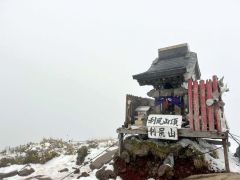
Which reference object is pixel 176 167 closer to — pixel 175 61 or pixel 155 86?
pixel 155 86

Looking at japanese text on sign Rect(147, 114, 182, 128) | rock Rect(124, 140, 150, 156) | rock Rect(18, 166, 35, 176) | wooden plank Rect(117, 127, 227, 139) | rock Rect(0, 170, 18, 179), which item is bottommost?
rock Rect(0, 170, 18, 179)

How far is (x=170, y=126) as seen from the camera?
34.8 ft

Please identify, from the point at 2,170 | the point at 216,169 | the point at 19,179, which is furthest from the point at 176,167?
the point at 2,170

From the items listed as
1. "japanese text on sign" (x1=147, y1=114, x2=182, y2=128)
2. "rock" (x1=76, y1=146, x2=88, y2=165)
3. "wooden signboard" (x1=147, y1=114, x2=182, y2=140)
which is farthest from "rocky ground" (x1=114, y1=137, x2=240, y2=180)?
"rock" (x1=76, y1=146, x2=88, y2=165)

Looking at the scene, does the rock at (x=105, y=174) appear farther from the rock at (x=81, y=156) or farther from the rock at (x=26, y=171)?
the rock at (x=26, y=171)

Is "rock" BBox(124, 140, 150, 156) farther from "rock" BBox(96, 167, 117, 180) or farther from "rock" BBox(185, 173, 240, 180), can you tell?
"rock" BBox(185, 173, 240, 180)

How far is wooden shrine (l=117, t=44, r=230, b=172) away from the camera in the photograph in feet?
32.7

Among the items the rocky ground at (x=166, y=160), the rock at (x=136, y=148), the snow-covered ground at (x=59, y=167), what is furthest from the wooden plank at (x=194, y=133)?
the snow-covered ground at (x=59, y=167)

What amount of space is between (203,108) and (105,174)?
5.40 m

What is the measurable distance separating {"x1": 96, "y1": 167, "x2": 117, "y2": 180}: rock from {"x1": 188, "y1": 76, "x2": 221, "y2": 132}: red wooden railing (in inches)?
165

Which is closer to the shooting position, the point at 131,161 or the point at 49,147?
the point at 131,161

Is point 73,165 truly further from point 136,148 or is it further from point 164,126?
point 164,126

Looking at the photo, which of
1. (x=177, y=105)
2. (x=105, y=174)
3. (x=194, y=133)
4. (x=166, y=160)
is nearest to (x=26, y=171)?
(x=105, y=174)

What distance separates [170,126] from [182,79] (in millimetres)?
2517
